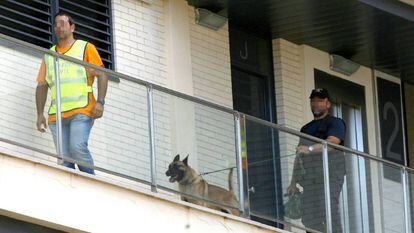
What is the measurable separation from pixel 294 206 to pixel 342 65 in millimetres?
6265

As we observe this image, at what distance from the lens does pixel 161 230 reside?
68.8 feet

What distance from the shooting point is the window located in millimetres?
23453

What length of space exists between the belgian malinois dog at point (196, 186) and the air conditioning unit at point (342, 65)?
22.3ft

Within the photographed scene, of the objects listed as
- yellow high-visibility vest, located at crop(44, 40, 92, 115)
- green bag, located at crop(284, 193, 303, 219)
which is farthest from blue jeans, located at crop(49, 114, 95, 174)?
green bag, located at crop(284, 193, 303, 219)

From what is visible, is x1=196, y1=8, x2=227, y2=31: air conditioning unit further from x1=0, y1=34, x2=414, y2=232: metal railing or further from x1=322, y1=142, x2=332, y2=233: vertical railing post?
x1=322, y1=142, x2=332, y2=233: vertical railing post

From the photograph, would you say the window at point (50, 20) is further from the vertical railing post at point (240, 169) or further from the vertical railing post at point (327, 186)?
the vertical railing post at point (327, 186)

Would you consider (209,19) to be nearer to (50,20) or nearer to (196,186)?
(50,20)

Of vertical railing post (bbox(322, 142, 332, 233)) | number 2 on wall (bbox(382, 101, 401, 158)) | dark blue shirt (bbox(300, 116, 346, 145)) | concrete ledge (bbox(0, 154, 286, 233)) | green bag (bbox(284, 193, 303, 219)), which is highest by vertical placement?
number 2 on wall (bbox(382, 101, 401, 158))

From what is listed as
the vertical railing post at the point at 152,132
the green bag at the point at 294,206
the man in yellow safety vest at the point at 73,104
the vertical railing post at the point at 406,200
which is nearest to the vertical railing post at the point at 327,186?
the green bag at the point at 294,206

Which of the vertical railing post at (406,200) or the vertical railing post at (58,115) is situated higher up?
the vertical railing post at (406,200)

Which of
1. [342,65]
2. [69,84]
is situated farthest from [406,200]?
[69,84]

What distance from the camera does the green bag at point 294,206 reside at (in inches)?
888

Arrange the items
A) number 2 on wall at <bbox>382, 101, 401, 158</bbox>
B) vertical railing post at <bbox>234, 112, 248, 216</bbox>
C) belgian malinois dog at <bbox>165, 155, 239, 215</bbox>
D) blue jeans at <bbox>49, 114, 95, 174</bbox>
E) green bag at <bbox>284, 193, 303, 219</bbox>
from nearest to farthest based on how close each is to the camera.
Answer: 1. blue jeans at <bbox>49, 114, 95, 174</bbox>
2. belgian malinois dog at <bbox>165, 155, 239, 215</bbox>
3. vertical railing post at <bbox>234, 112, 248, 216</bbox>
4. green bag at <bbox>284, 193, 303, 219</bbox>
5. number 2 on wall at <bbox>382, 101, 401, 158</bbox>

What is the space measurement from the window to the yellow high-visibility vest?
124 inches
